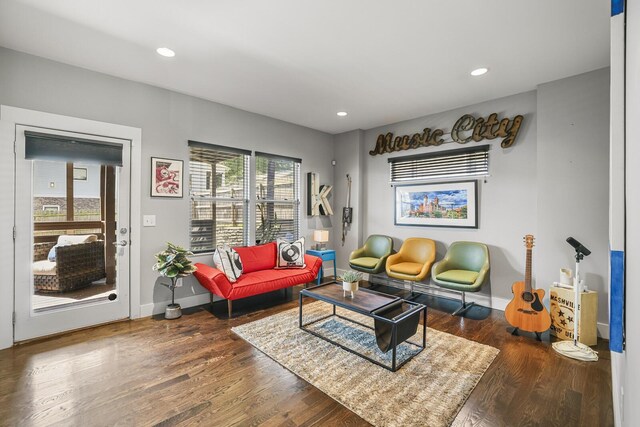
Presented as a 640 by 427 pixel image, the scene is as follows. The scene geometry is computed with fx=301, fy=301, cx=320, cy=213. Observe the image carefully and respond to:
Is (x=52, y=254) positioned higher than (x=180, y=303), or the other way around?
(x=52, y=254)

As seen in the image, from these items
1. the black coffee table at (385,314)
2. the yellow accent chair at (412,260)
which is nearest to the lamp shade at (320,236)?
the yellow accent chair at (412,260)

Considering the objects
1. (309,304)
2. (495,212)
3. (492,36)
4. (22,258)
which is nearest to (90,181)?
(22,258)

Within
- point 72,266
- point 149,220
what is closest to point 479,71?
point 149,220

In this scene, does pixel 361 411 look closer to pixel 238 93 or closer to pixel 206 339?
pixel 206 339

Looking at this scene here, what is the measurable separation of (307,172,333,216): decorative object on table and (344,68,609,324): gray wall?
2.13 m

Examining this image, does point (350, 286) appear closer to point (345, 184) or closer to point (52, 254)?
point (345, 184)

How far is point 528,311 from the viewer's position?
311 cm

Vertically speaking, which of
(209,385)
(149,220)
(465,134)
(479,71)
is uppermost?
(479,71)

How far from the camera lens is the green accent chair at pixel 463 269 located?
3691mm

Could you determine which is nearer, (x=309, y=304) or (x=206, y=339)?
(x=206, y=339)

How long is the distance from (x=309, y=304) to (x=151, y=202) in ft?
7.89

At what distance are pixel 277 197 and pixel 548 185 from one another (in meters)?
3.72

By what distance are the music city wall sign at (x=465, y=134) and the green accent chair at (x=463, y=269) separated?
146 centimetres

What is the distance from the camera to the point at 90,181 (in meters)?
3.29
